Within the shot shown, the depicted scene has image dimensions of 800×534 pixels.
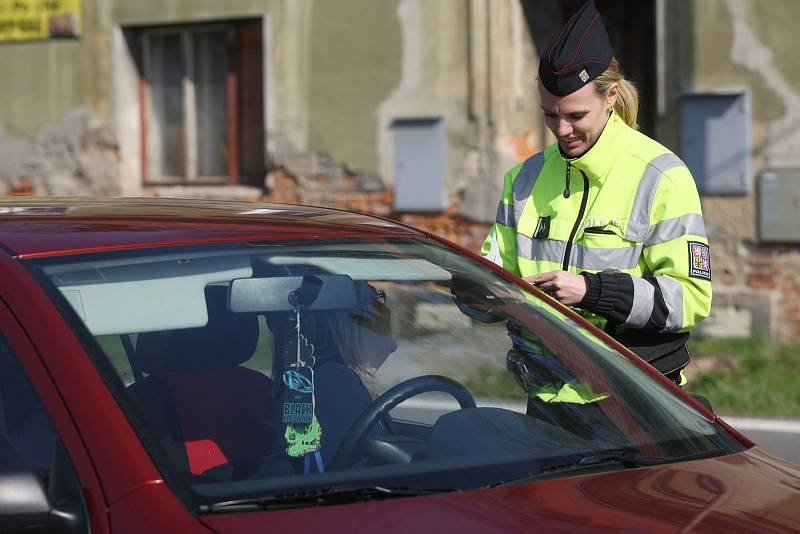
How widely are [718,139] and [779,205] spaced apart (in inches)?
24.9

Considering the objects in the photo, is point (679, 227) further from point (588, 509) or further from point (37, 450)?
point (37, 450)

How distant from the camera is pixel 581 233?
10.7 ft

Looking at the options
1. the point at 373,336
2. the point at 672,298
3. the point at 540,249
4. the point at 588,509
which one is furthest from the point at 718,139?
the point at 588,509

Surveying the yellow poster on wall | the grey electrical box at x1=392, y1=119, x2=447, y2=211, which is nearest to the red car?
the grey electrical box at x1=392, y1=119, x2=447, y2=211

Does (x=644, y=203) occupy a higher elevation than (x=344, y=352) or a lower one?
higher

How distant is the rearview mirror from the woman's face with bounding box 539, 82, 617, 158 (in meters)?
0.90

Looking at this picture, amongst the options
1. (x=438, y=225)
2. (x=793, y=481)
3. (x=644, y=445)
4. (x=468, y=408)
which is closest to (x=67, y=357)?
(x=468, y=408)

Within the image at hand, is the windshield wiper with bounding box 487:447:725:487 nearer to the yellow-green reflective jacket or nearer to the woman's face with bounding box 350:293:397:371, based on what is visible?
the woman's face with bounding box 350:293:397:371

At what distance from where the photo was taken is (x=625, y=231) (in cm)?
320

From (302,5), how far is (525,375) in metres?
8.05

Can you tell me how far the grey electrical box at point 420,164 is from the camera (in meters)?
10.1

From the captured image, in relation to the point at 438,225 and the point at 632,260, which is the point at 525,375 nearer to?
the point at 632,260

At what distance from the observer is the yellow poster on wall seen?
11109 millimetres

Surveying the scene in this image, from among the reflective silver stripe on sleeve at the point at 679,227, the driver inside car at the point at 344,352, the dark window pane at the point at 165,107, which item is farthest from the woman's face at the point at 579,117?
the dark window pane at the point at 165,107
